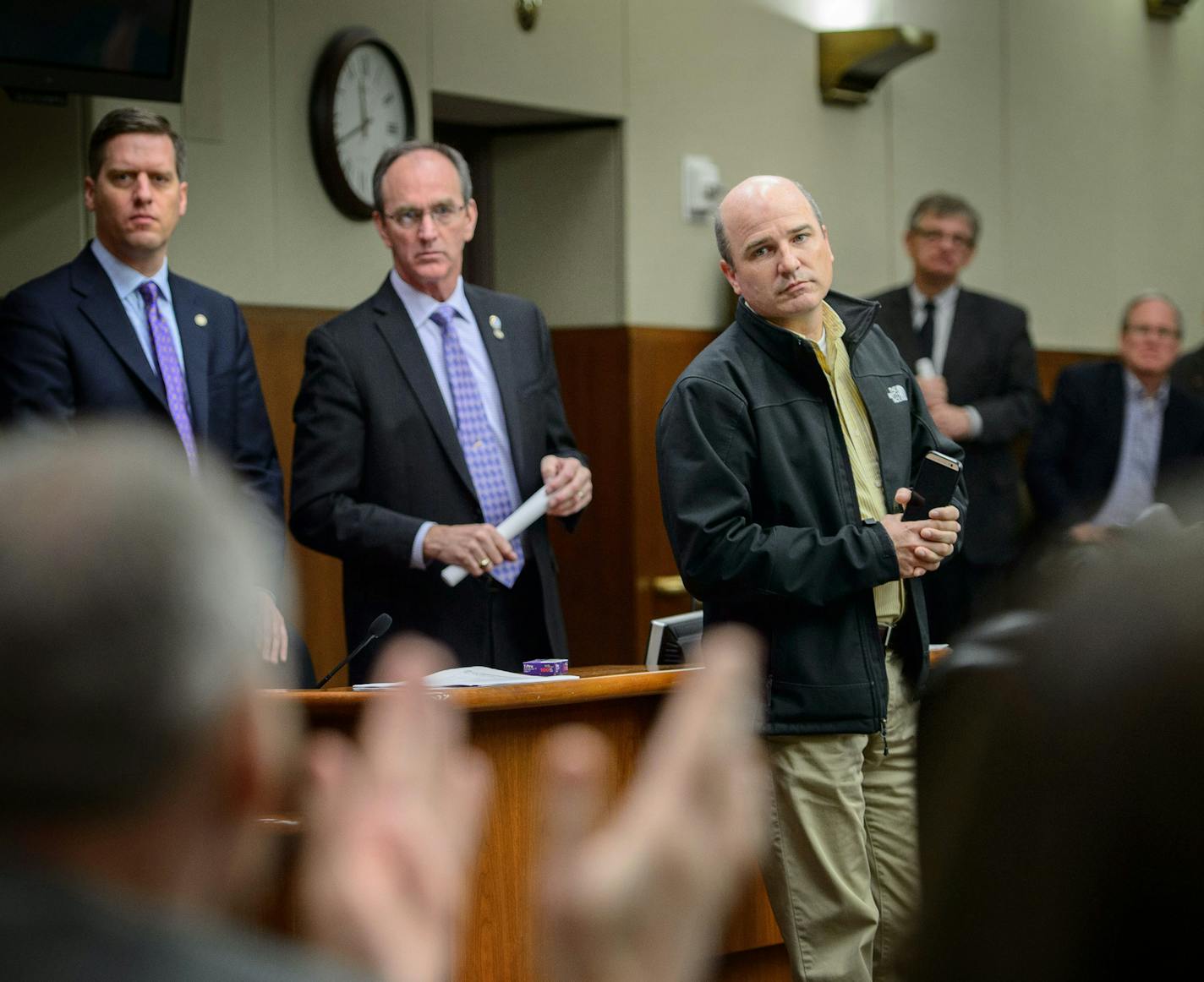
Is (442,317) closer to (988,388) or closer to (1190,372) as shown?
(988,388)

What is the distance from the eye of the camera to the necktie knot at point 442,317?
3.91m

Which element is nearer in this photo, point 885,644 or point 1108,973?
point 1108,973

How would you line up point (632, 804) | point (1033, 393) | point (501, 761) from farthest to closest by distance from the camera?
point (1033, 393) < point (501, 761) < point (632, 804)

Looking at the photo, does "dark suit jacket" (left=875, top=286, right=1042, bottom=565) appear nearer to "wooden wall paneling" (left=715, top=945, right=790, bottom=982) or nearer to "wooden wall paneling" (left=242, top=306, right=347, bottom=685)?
"wooden wall paneling" (left=242, top=306, right=347, bottom=685)

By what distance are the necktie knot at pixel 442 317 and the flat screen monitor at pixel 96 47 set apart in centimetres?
94

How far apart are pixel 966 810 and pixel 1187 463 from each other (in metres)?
5.48

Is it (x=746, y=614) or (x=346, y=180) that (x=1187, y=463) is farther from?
(x=746, y=614)

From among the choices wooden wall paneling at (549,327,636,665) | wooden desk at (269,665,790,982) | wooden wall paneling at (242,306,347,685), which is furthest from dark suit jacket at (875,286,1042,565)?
wooden desk at (269,665,790,982)

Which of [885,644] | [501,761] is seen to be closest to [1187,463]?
[885,644]

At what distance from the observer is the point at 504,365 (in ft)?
12.9

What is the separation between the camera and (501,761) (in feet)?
9.79

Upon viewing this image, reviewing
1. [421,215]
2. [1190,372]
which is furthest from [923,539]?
[1190,372]

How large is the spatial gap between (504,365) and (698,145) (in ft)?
8.06

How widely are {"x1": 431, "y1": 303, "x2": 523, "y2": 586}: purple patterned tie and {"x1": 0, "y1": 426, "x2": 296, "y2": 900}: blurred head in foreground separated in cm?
305
